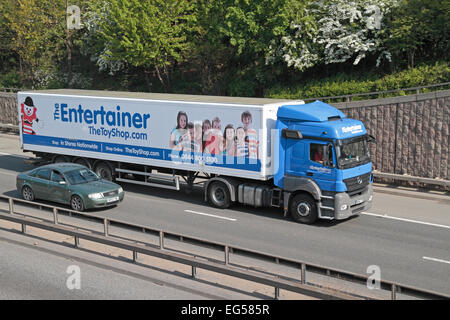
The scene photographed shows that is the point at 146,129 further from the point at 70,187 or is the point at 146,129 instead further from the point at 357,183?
the point at 357,183

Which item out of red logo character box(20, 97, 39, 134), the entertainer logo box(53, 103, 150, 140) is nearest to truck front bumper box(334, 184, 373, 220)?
the entertainer logo box(53, 103, 150, 140)

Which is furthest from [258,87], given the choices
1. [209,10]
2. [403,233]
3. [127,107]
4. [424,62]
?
[403,233]

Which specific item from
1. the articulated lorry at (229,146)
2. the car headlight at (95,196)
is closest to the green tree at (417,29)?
the articulated lorry at (229,146)

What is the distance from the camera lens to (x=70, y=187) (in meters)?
19.2

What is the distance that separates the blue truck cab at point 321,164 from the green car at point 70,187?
560cm

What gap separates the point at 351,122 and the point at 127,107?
8.41 metres

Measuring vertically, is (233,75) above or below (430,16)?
below

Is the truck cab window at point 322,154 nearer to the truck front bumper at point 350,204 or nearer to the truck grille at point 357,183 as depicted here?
the truck grille at point 357,183

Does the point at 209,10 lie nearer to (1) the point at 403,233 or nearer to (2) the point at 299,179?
(2) the point at 299,179

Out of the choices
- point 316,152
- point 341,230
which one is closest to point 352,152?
point 316,152

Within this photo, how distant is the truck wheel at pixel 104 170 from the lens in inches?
904

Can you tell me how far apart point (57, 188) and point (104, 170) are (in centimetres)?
390
